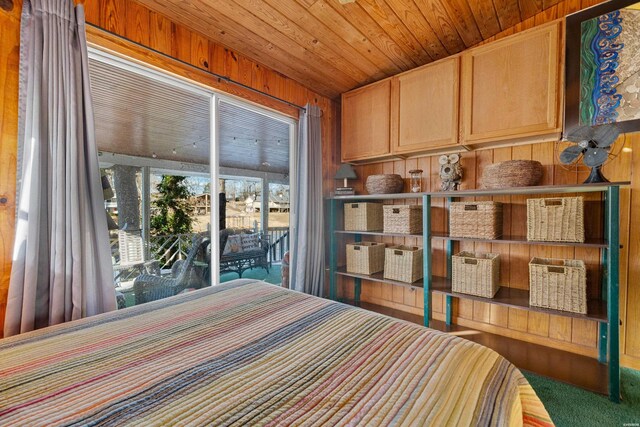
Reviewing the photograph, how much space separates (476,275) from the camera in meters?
2.13

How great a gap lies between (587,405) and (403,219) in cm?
160

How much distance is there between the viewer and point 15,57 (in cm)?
136

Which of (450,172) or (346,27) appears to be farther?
(450,172)

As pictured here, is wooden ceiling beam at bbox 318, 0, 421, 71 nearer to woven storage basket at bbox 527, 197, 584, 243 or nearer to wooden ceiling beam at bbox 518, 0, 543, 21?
wooden ceiling beam at bbox 518, 0, 543, 21

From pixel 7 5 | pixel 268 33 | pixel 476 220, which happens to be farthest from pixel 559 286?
pixel 7 5

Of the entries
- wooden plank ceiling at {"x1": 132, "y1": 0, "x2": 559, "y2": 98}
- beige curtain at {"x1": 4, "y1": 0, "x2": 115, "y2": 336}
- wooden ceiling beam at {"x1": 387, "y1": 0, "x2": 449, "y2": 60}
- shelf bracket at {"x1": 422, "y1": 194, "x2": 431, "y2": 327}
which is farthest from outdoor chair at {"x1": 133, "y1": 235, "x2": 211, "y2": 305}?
wooden ceiling beam at {"x1": 387, "y1": 0, "x2": 449, "y2": 60}

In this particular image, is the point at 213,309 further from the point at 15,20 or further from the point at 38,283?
the point at 15,20

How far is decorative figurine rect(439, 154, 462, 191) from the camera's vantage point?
2.36 m

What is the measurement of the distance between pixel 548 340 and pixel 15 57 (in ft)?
12.4

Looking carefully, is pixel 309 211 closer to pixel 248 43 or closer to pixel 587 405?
pixel 248 43

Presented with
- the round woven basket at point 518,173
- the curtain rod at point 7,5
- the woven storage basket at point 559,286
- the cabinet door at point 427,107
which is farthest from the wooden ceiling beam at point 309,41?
the woven storage basket at point 559,286

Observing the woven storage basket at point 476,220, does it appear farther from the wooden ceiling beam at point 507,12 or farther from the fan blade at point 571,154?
the wooden ceiling beam at point 507,12

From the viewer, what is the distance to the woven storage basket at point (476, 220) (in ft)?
6.84

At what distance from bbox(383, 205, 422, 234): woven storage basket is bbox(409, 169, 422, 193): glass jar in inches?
6.7
